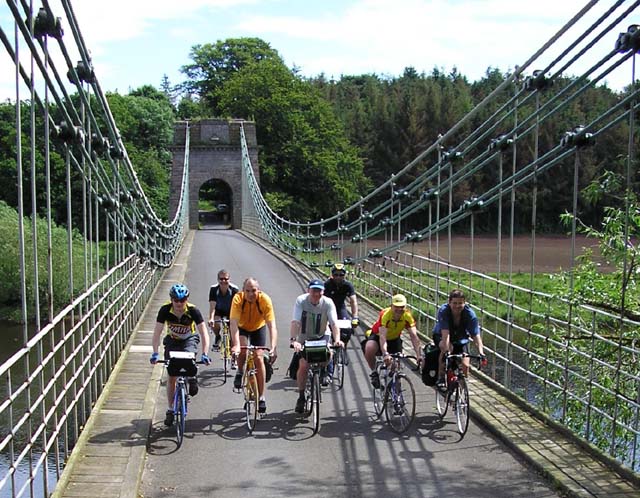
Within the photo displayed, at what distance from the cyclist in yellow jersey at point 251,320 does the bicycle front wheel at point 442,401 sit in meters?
1.26

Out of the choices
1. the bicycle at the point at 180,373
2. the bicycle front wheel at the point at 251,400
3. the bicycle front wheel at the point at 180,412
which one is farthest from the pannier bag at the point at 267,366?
the bicycle front wheel at the point at 180,412

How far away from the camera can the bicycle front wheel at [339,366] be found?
7723mm

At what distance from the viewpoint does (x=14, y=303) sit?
23938 mm

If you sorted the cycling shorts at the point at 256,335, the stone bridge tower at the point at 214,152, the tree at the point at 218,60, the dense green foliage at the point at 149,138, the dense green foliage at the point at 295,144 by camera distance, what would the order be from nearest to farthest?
the cycling shorts at the point at 256,335, the stone bridge tower at the point at 214,152, the dense green foliage at the point at 295,144, the dense green foliage at the point at 149,138, the tree at the point at 218,60

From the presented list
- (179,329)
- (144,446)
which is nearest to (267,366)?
(179,329)

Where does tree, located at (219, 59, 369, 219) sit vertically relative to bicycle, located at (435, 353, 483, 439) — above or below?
above

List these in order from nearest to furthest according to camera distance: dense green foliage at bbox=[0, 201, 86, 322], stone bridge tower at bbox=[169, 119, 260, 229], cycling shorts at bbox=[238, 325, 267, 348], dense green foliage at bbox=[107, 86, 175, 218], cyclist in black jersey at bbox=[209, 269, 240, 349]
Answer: cycling shorts at bbox=[238, 325, 267, 348] < cyclist in black jersey at bbox=[209, 269, 240, 349] < dense green foliage at bbox=[0, 201, 86, 322] < stone bridge tower at bbox=[169, 119, 260, 229] < dense green foliage at bbox=[107, 86, 175, 218]

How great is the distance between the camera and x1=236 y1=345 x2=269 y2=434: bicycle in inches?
244

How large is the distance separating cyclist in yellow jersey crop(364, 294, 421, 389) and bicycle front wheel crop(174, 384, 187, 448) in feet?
5.08

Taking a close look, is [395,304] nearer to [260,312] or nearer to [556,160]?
[260,312]

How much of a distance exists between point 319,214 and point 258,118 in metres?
5.84

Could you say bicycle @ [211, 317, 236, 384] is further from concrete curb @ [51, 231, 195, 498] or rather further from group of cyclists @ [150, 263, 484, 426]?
group of cyclists @ [150, 263, 484, 426]

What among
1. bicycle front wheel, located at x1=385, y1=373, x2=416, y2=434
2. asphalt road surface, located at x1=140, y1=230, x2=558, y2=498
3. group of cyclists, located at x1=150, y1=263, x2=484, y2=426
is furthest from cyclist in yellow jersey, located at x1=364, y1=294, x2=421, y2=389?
asphalt road surface, located at x1=140, y1=230, x2=558, y2=498

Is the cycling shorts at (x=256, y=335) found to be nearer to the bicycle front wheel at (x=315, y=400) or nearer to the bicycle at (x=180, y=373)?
the bicycle front wheel at (x=315, y=400)
